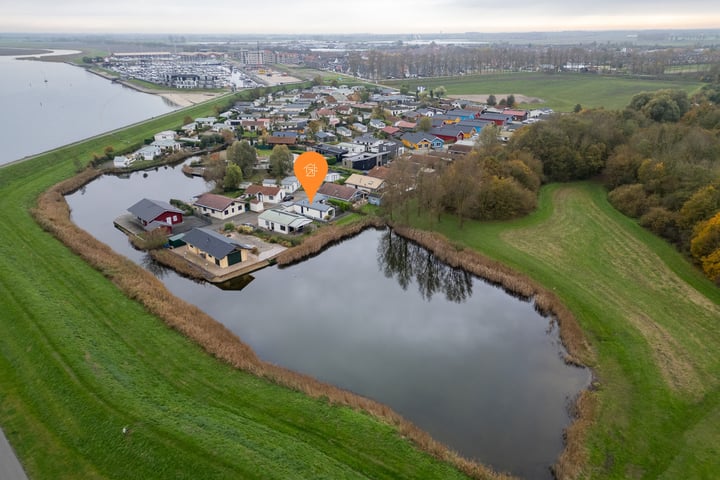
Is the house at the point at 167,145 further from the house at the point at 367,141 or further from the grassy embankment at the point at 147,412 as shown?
the grassy embankment at the point at 147,412

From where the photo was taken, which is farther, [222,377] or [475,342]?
[475,342]

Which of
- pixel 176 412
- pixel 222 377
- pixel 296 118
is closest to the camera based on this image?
pixel 176 412

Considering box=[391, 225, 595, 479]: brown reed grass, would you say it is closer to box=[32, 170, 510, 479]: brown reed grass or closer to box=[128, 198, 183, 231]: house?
box=[32, 170, 510, 479]: brown reed grass

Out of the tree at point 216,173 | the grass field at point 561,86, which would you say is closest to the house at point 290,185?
the tree at point 216,173

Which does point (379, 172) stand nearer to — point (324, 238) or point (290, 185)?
point (290, 185)

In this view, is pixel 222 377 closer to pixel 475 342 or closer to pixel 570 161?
pixel 475 342

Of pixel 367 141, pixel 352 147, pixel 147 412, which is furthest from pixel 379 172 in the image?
pixel 147 412

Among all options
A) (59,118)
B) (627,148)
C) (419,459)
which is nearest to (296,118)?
(59,118)
